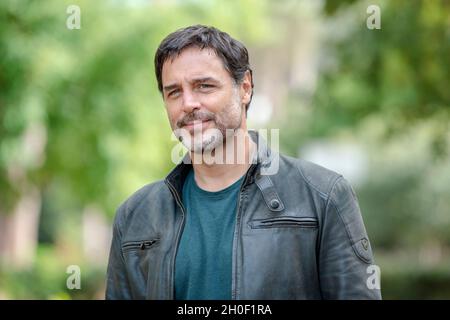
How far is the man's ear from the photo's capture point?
272 centimetres

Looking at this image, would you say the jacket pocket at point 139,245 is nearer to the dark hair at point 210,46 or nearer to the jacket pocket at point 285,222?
the jacket pocket at point 285,222

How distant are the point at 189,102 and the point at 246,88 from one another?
0.32 metres

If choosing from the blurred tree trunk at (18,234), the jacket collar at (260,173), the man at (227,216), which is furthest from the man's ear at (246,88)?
the blurred tree trunk at (18,234)

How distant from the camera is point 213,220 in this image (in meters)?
2.58

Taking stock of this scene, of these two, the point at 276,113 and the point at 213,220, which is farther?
the point at 276,113

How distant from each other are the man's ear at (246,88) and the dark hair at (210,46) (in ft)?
0.19

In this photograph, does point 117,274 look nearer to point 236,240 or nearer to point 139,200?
point 139,200

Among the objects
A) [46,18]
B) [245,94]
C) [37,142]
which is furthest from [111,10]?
[245,94]

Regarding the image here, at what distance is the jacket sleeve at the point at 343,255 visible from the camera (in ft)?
7.87

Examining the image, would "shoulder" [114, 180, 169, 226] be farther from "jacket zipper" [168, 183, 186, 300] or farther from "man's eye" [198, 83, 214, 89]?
"man's eye" [198, 83, 214, 89]

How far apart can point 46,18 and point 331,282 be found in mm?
7935

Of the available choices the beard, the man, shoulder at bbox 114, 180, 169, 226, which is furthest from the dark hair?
shoulder at bbox 114, 180, 169, 226

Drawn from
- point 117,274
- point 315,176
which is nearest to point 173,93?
point 315,176
